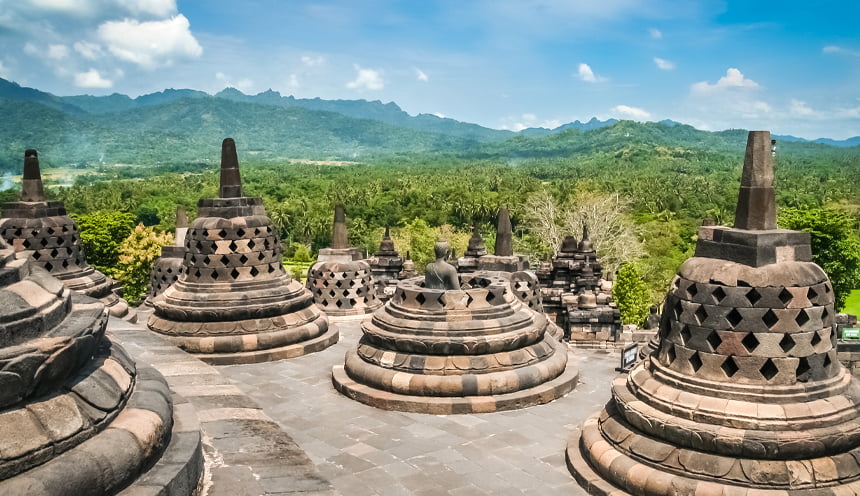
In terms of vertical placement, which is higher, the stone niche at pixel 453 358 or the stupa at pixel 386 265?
the stone niche at pixel 453 358

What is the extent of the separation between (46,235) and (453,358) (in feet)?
27.0

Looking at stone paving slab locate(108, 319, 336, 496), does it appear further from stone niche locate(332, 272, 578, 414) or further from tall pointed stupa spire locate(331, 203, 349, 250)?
tall pointed stupa spire locate(331, 203, 349, 250)

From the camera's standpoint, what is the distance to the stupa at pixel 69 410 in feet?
10.1

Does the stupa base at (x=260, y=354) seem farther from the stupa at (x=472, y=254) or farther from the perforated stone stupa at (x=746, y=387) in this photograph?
the stupa at (x=472, y=254)

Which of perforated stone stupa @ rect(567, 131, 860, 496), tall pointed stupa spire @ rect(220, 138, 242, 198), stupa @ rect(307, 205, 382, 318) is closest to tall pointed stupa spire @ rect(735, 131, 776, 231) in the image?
perforated stone stupa @ rect(567, 131, 860, 496)

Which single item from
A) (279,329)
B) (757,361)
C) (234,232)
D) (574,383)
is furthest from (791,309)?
(234,232)

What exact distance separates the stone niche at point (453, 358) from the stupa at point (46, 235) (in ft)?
19.0

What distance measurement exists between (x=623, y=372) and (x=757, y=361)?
4.78m

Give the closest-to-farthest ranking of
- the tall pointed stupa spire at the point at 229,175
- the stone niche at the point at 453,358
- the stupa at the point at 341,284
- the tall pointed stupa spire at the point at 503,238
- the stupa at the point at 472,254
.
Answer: the stone niche at the point at 453,358 < the tall pointed stupa spire at the point at 229,175 < the stupa at the point at 341,284 < the tall pointed stupa spire at the point at 503,238 < the stupa at the point at 472,254

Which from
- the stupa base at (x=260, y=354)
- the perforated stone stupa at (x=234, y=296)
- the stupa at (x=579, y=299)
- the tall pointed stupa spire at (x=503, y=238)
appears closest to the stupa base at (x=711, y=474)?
the stupa base at (x=260, y=354)

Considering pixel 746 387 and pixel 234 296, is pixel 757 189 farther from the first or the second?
pixel 234 296

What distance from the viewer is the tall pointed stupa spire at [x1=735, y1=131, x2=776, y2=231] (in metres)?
6.27

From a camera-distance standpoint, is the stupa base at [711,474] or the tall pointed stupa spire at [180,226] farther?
the tall pointed stupa spire at [180,226]

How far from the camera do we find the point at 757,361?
5945 millimetres
